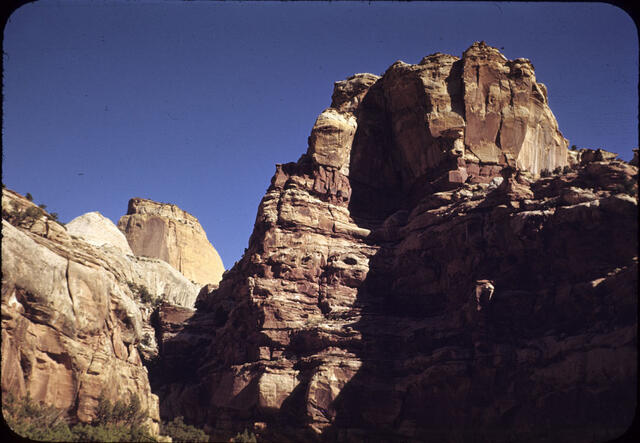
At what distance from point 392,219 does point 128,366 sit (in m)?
32.0

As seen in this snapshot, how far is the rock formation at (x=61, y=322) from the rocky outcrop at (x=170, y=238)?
225 feet

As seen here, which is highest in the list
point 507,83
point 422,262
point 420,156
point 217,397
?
point 507,83

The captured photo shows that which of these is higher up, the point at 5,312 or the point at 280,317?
the point at 280,317

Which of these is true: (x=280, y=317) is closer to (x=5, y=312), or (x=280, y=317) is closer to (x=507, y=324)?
(x=507, y=324)

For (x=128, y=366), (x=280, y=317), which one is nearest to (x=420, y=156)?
(x=280, y=317)

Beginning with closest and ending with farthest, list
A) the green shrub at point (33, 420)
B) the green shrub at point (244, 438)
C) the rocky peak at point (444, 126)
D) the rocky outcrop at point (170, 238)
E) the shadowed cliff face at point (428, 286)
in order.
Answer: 1. the green shrub at point (33, 420)
2. the shadowed cliff face at point (428, 286)
3. the green shrub at point (244, 438)
4. the rocky peak at point (444, 126)
5. the rocky outcrop at point (170, 238)

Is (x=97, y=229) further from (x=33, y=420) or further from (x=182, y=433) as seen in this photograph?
(x=33, y=420)

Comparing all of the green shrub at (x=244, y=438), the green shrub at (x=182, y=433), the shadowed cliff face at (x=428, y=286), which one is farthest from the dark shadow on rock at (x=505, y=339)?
the green shrub at (x=182, y=433)

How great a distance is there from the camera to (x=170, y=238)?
409 ft

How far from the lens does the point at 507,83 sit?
7294cm

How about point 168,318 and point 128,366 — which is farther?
point 168,318

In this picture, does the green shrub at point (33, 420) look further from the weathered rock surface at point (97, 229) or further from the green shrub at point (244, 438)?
the weathered rock surface at point (97, 229)

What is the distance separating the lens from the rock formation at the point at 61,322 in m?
39.0

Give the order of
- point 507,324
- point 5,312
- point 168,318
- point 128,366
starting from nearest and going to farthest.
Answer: point 5,312, point 128,366, point 507,324, point 168,318
